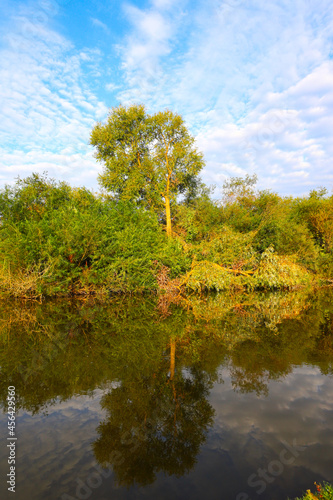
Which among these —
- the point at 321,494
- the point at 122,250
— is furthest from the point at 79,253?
the point at 321,494

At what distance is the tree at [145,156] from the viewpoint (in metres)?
30.2

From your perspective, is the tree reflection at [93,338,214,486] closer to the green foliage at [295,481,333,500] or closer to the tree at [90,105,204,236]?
the green foliage at [295,481,333,500]

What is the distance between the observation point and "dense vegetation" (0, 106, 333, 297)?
61.2 ft

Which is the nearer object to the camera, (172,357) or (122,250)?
(172,357)

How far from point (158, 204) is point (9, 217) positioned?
14.1m

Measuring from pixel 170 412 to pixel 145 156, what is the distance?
28984 millimetres

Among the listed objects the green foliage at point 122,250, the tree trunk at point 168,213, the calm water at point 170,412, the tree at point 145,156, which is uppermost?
the tree at point 145,156

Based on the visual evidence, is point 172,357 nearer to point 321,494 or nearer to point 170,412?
point 170,412

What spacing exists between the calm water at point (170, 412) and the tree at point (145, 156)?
21405mm

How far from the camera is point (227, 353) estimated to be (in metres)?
8.23

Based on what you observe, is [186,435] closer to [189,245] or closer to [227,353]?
[227,353]

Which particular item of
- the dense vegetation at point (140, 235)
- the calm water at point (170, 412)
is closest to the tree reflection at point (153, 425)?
the calm water at point (170, 412)

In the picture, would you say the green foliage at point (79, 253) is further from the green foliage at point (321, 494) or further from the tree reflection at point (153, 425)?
the green foliage at point (321, 494)

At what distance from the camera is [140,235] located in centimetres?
2020
